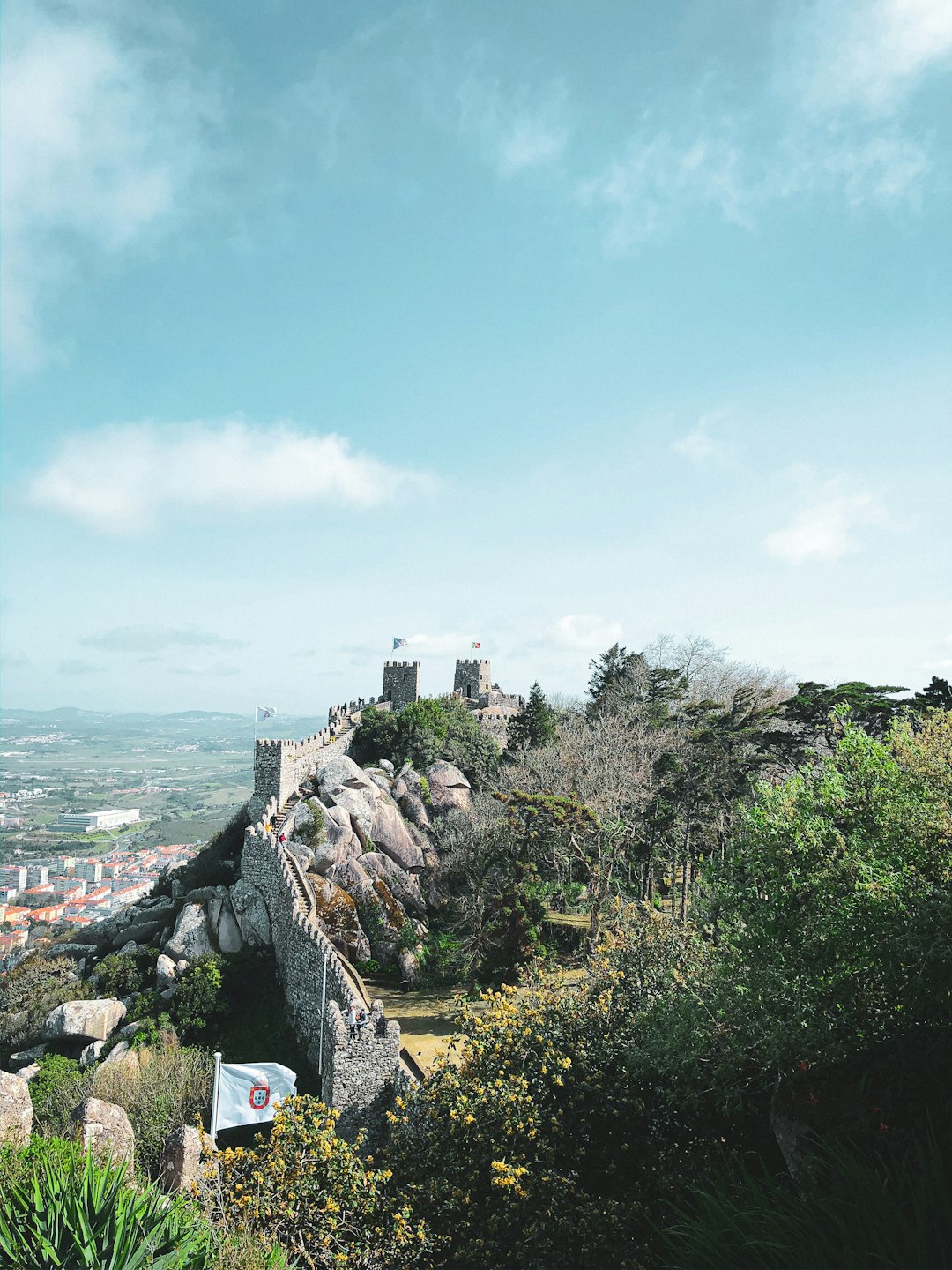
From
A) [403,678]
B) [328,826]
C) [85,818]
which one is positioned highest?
[403,678]

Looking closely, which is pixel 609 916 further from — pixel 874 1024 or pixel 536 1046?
pixel 874 1024

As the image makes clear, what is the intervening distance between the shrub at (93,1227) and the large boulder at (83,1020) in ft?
52.1

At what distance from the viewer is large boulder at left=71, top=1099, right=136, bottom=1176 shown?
35.9ft

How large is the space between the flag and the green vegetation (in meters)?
21.3

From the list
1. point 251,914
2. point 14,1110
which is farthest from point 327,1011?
point 14,1110

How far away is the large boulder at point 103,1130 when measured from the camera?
1094cm

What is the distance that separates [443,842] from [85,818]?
282 feet

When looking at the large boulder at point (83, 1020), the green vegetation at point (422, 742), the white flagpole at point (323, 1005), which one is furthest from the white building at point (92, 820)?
the white flagpole at point (323, 1005)

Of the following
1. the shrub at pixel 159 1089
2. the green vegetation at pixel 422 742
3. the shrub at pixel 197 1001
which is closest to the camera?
the shrub at pixel 159 1089

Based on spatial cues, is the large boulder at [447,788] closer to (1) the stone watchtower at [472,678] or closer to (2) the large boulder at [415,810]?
(2) the large boulder at [415,810]

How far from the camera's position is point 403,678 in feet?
156

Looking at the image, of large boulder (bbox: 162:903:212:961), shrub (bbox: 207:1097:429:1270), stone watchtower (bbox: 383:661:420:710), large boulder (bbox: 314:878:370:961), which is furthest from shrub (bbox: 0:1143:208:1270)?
stone watchtower (bbox: 383:661:420:710)

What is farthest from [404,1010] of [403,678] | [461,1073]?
[403,678]

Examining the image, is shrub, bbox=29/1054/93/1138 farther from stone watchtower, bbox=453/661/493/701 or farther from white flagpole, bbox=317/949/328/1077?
stone watchtower, bbox=453/661/493/701
